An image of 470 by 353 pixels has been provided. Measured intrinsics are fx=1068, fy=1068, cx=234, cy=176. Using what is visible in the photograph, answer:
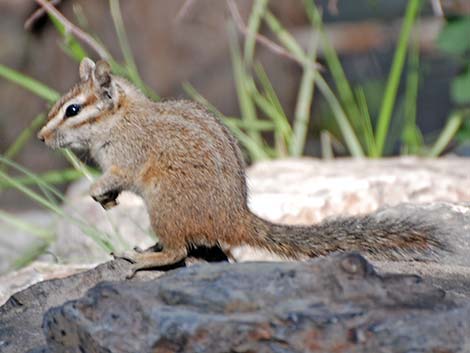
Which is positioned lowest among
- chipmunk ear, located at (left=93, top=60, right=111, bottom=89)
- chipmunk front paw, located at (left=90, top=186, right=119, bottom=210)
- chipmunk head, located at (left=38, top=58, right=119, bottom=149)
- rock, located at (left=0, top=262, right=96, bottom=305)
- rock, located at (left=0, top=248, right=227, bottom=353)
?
rock, located at (left=0, top=262, right=96, bottom=305)

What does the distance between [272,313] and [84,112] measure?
1789 mm

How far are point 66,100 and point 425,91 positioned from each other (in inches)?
343

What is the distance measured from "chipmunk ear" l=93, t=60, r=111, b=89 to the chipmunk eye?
0.13 m

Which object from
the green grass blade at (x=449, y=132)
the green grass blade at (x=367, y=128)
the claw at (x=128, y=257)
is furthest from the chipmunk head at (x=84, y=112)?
the green grass blade at (x=449, y=132)

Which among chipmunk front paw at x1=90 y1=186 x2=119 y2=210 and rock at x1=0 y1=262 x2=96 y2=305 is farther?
rock at x1=0 y1=262 x2=96 y2=305

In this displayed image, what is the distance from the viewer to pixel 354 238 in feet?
13.9

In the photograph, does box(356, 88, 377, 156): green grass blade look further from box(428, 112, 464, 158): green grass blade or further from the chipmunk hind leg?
the chipmunk hind leg

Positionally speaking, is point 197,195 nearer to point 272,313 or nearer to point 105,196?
point 105,196

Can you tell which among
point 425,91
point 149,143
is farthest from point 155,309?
point 425,91

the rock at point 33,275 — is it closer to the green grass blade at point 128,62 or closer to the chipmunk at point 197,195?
the chipmunk at point 197,195

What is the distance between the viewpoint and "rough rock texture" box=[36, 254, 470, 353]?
3.02 m

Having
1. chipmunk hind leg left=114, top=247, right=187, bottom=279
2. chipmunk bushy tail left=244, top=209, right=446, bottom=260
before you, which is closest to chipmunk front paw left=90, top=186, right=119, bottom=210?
chipmunk hind leg left=114, top=247, right=187, bottom=279

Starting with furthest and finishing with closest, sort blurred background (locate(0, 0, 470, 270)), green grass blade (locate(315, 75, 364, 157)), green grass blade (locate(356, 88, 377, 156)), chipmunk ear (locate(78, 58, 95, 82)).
→ 1. blurred background (locate(0, 0, 470, 270))
2. green grass blade (locate(315, 75, 364, 157))
3. green grass blade (locate(356, 88, 377, 156))
4. chipmunk ear (locate(78, 58, 95, 82))

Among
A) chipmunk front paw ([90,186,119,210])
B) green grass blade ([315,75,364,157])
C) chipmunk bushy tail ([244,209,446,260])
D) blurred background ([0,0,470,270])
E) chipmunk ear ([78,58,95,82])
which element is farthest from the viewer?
blurred background ([0,0,470,270])
